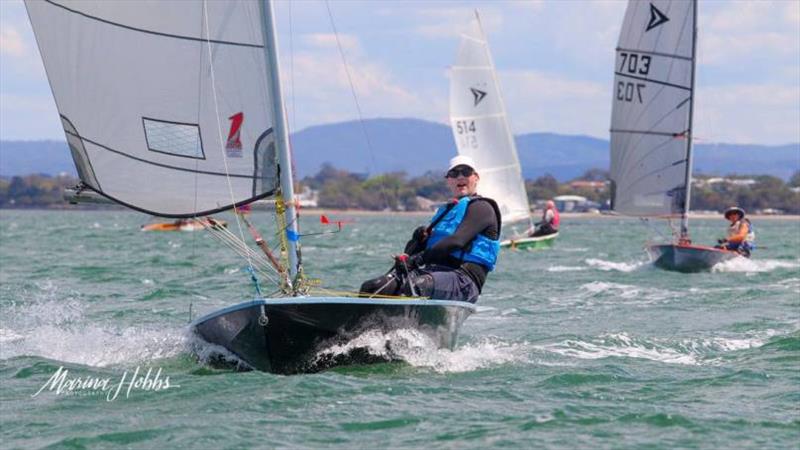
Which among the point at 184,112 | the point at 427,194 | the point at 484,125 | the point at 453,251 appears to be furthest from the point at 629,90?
the point at 427,194

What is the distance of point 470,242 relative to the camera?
10.3m

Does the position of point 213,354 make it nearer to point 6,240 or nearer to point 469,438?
point 469,438

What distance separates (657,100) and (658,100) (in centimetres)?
3

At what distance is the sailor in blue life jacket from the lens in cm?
1005

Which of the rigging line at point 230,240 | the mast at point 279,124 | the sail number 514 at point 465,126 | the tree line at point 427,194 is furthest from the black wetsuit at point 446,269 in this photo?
the tree line at point 427,194

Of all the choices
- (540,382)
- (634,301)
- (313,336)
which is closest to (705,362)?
(540,382)

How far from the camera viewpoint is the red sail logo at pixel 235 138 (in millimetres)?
10248

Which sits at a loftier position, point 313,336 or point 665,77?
point 665,77

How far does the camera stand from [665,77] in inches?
1127

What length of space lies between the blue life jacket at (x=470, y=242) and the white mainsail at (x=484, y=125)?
26.2 metres

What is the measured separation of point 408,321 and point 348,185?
139 m

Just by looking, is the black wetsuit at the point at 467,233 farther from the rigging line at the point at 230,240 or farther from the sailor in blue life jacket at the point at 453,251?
the rigging line at the point at 230,240

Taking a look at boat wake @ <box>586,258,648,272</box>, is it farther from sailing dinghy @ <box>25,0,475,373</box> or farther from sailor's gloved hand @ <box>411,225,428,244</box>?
sailing dinghy @ <box>25,0,475,373</box>

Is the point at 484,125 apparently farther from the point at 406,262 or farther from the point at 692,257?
the point at 406,262
